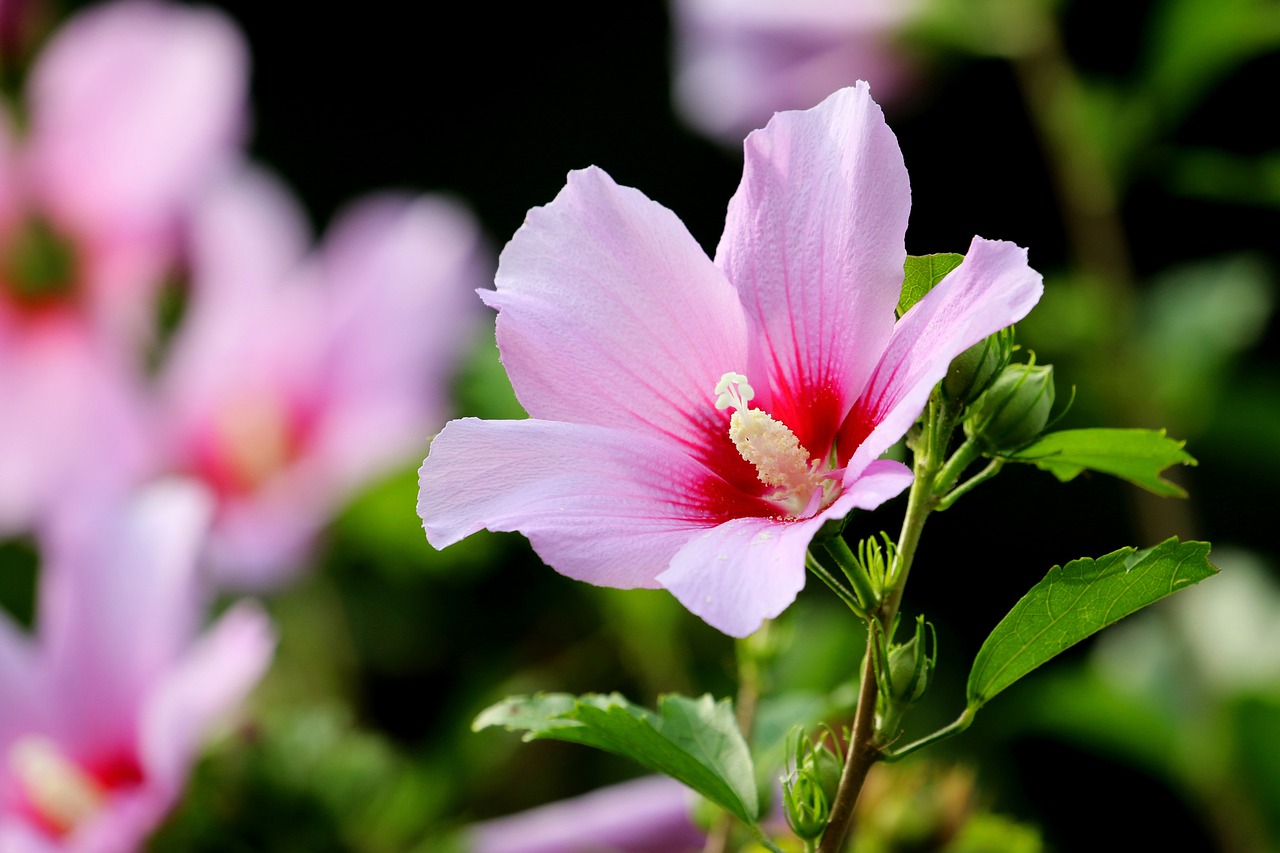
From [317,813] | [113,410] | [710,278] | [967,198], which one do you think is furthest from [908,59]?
[710,278]

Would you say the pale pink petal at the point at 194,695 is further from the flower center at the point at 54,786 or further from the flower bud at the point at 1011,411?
the flower bud at the point at 1011,411

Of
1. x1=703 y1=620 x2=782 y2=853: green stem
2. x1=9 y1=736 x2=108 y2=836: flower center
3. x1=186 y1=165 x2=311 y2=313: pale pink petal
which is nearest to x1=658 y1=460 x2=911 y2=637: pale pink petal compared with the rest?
x1=703 y1=620 x2=782 y2=853: green stem

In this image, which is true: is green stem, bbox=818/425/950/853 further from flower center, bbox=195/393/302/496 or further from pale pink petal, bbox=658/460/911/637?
flower center, bbox=195/393/302/496

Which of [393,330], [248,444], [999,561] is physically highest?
[393,330]

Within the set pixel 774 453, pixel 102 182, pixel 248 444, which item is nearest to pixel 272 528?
pixel 248 444

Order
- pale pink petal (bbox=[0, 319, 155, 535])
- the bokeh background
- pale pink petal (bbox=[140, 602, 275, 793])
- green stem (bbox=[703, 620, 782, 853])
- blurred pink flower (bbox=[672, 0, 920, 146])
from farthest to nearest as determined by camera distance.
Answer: blurred pink flower (bbox=[672, 0, 920, 146]) → pale pink petal (bbox=[0, 319, 155, 535]) → the bokeh background → pale pink petal (bbox=[140, 602, 275, 793]) → green stem (bbox=[703, 620, 782, 853])

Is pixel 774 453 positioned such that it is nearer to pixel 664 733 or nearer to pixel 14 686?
pixel 664 733

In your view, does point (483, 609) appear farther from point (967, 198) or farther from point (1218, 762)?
point (967, 198)
